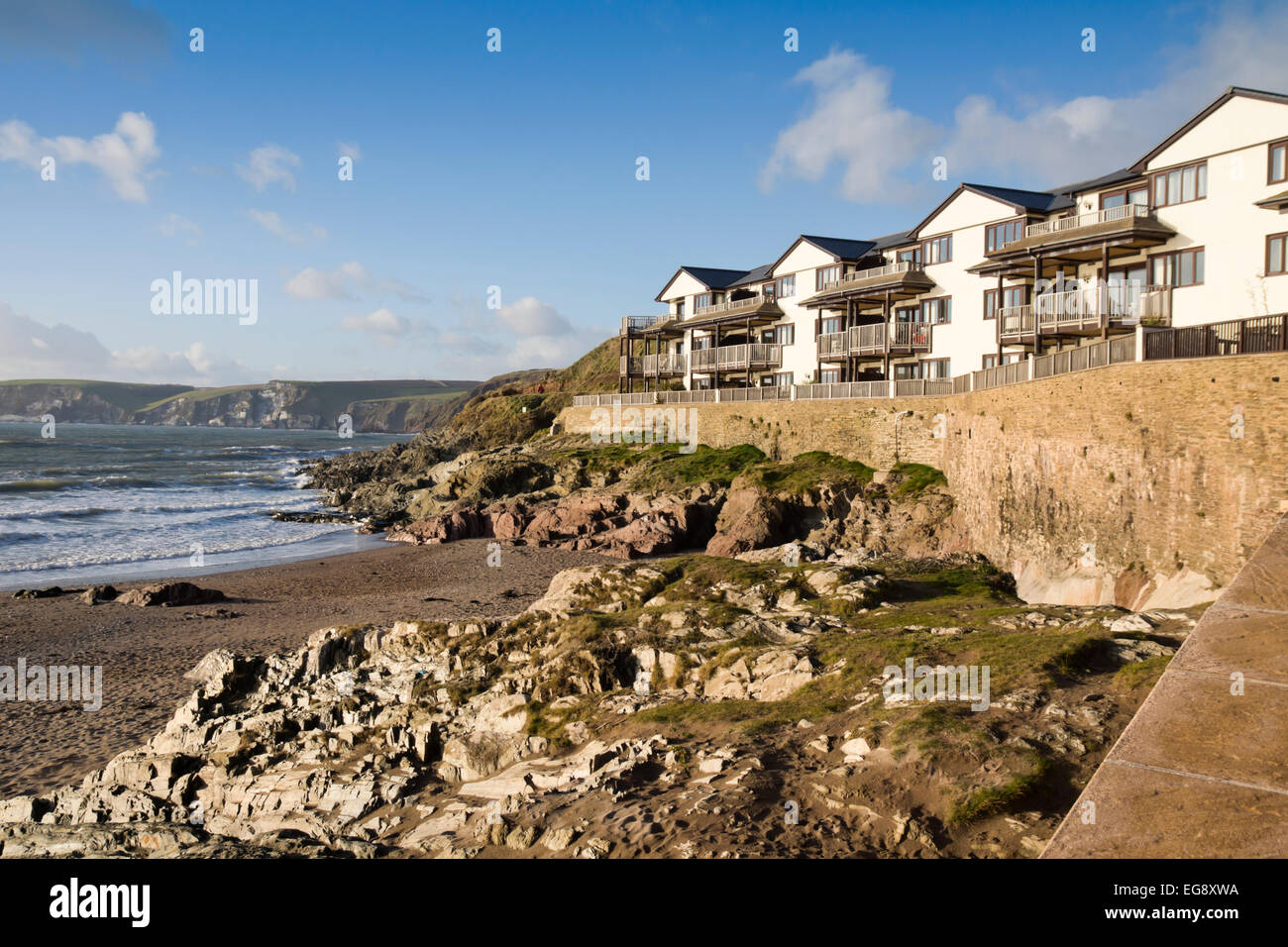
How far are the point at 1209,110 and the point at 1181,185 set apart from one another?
2426 mm

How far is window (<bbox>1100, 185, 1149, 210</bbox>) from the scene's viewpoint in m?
30.8

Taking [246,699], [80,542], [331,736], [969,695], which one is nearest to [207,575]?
[80,542]

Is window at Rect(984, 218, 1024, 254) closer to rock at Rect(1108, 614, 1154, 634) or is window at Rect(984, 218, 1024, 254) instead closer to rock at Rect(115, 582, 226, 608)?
rock at Rect(1108, 614, 1154, 634)

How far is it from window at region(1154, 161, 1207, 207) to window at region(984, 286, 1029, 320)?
717 centimetres

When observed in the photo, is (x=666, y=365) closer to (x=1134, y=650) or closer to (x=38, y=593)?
(x=38, y=593)

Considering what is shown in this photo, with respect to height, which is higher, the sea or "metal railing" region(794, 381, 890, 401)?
"metal railing" region(794, 381, 890, 401)

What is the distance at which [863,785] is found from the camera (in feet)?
26.7

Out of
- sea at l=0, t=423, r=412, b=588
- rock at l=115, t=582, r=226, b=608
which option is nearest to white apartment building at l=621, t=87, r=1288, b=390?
sea at l=0, t=423, r=412, b=588

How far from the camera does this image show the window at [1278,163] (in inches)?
1000

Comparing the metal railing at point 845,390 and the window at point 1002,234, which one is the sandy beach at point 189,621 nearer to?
the metal railing at point 845,390

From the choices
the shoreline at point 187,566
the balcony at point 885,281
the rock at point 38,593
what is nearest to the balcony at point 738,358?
the balcony at point 885,281

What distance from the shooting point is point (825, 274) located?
48000mm

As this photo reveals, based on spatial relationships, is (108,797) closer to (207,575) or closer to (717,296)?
(207,575)
